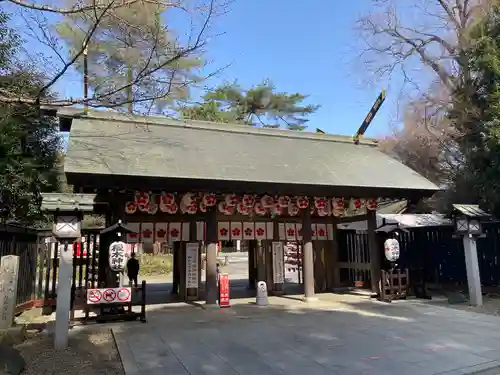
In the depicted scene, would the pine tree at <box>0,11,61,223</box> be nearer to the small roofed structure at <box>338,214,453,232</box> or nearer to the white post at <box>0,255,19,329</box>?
the white post at <box>0,255,19,329</box>

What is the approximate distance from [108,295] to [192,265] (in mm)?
4013

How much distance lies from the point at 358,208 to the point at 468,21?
11.9m

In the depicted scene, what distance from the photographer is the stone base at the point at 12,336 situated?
277 inches

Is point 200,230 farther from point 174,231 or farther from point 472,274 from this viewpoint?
point 472,274

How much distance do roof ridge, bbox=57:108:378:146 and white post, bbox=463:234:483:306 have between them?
638 cm

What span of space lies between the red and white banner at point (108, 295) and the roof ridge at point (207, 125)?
4927 millimetres

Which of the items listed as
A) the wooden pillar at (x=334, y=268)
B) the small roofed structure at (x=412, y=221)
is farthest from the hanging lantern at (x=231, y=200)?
the small roofed structure at (x=412, y=221)

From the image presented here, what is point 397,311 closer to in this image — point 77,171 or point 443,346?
point 443,346

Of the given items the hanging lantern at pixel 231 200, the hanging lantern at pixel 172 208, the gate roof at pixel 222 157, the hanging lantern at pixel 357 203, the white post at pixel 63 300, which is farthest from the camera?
the hanging lantern at pixel 357 203

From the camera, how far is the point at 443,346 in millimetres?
7070

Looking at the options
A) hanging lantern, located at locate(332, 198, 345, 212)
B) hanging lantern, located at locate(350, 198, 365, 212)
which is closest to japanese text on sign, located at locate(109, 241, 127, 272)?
hanging lantern, located at locate(332, 198, 345, 212)

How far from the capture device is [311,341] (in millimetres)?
7465

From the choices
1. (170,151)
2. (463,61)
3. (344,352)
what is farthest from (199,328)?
(463,61)

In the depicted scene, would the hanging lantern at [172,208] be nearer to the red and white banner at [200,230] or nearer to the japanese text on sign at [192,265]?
the red and white banner at [200,230]
